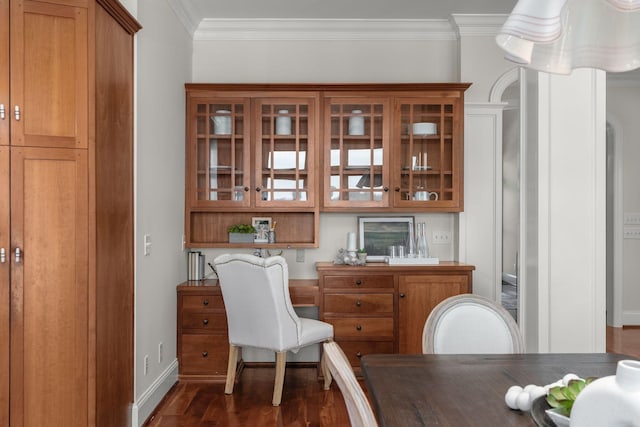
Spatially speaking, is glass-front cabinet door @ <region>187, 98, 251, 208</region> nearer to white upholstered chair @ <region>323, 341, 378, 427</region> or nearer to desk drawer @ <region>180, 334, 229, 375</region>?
desk drawer @ <region>180, 334, 229, 375</region>

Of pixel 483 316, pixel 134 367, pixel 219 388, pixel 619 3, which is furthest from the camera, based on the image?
pixel 219 388

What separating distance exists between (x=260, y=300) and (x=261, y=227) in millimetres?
1083

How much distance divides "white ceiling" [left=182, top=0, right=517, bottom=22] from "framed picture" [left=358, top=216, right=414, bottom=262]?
1662 millimetres

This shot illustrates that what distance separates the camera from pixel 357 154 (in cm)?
408

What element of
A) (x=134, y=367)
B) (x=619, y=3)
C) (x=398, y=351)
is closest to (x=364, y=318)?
(x=398, y=351)

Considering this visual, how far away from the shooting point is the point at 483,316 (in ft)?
6.99

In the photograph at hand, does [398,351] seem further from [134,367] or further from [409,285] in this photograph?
[134,367]

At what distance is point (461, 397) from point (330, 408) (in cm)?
196

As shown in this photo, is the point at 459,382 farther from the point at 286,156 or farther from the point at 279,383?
the point at 286,156

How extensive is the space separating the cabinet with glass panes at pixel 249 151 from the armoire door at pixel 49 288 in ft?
5.68

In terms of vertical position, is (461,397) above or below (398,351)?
above

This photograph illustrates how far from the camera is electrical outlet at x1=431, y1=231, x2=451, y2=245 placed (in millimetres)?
4352

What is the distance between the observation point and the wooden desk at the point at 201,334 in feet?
12.4

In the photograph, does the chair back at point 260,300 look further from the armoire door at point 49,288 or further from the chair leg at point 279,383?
the armoire door at point 49,288
